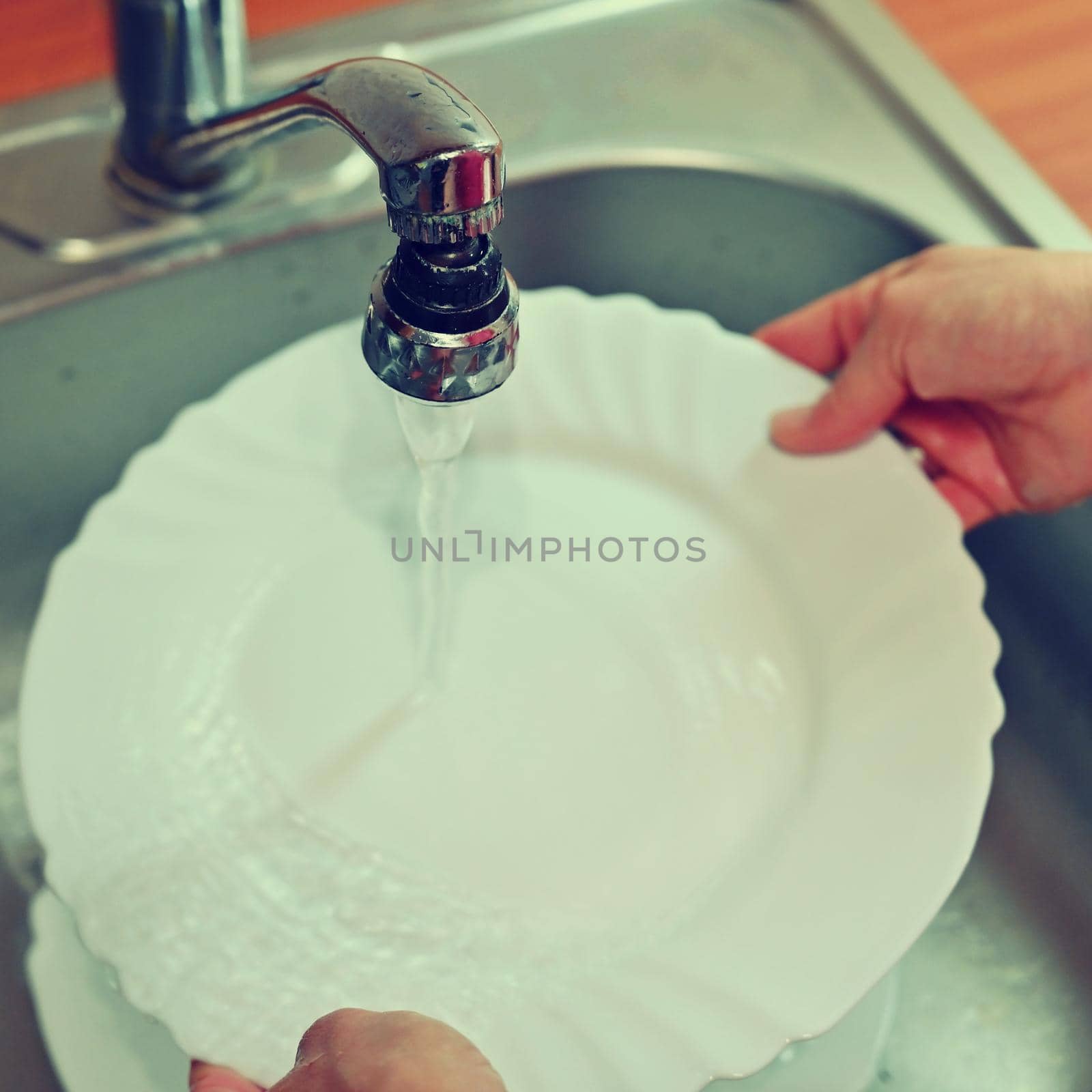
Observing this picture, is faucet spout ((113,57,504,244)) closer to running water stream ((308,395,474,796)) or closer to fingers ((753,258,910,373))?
running water stream ((308,395,474,796))

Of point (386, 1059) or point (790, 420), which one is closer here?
point (386, 1059)

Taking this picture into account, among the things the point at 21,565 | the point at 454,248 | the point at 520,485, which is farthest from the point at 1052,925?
the point at 21,565

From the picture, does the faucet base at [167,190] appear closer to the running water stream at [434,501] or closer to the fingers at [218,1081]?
the running water stream at [434,501]

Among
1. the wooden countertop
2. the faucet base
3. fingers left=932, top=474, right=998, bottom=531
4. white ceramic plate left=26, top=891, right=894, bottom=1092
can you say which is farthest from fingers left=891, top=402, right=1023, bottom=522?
the faucet base

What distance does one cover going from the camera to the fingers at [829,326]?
2.06ft

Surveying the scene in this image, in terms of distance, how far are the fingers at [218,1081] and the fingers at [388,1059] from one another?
0.04 m

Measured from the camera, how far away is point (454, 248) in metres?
0.36

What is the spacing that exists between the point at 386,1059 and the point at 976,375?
41 cm

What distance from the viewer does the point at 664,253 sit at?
73cm

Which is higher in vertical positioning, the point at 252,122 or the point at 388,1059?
the point at 252,122

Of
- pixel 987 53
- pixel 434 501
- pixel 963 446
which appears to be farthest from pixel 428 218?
pixel 987 53

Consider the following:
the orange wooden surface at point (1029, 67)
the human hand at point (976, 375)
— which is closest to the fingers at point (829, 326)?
the human hand at point (976, 375)

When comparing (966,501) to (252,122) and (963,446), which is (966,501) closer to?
(963,446)

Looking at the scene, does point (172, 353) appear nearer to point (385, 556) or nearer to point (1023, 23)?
point (385, 556)
